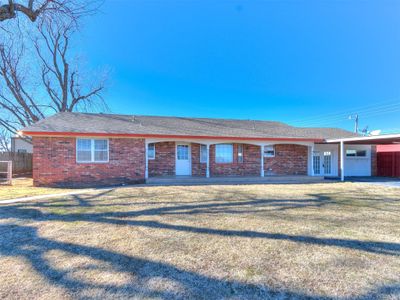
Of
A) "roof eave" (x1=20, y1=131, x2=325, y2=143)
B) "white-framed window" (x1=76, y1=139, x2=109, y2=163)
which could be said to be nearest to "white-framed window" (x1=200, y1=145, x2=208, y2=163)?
"roof eave" (x1=20, y1=131, x2=325, y2=143)

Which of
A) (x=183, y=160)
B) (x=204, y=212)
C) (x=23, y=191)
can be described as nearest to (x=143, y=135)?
(x=183, y=160)

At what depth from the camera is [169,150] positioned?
13031 millimetres

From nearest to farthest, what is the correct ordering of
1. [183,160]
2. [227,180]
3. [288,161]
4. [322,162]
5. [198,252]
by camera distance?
[198,252], [227,180], [183,160], [288,161], [322,162]

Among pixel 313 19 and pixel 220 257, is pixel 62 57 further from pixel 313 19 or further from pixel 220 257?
pixel 220 257

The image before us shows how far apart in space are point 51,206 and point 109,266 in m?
4.41

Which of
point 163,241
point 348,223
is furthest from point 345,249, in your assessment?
point 163,241

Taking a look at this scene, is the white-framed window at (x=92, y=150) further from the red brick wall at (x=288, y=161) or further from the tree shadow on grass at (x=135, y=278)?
the red brick wall at (x=288, y=161)

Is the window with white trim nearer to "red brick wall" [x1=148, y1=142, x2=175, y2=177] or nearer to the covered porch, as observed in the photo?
the covered porch

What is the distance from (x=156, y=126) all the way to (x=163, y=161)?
2207 mm

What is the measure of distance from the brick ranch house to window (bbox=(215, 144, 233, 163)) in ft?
0.20

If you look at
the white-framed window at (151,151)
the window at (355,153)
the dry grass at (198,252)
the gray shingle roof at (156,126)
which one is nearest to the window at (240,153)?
the gray shingle roof at (156,126)

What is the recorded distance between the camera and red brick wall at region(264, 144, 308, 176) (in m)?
14.4

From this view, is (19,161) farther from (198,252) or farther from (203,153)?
(198,252)

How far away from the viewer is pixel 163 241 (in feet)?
12.3
